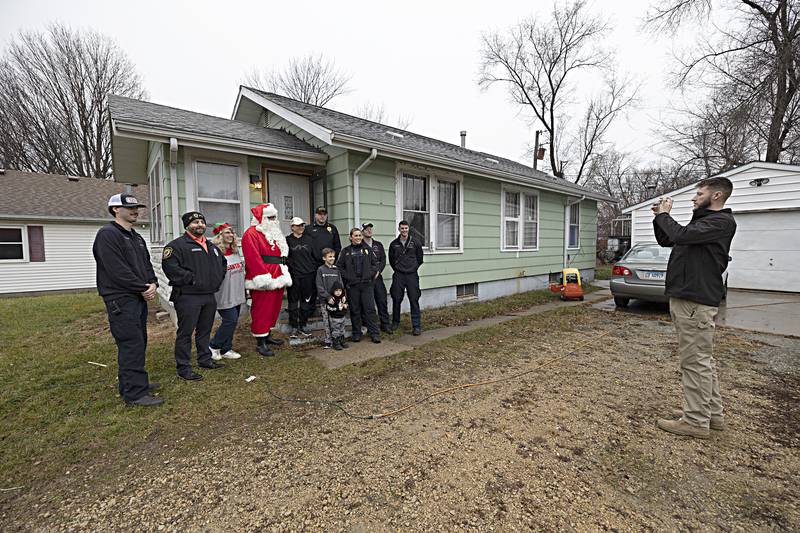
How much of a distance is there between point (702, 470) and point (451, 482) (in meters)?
1.58

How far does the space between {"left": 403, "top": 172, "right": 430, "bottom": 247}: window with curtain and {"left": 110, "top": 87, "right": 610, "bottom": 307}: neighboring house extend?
0.08 ft

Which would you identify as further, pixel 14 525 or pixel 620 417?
pixel 620 417

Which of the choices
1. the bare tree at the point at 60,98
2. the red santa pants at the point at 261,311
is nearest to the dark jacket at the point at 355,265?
the red santa pants at the point at 261,311

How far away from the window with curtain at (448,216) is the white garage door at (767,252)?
341 inches

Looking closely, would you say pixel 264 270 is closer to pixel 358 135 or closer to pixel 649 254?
pixel 358 135

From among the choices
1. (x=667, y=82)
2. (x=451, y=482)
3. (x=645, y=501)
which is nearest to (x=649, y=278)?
(x=645, y=501)

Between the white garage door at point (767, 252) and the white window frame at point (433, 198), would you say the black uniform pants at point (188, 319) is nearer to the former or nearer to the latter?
the white window frame at point (433, 198)

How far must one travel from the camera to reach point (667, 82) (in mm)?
12555

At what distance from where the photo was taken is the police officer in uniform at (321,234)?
16.1 ft

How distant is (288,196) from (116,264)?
352 cm

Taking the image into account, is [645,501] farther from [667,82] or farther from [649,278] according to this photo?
[667,82]

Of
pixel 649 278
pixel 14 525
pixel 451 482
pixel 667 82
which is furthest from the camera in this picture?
pixel 667 82

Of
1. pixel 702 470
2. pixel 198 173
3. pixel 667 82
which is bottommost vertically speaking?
pixel 702 470

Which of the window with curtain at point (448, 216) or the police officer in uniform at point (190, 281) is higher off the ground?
the window with curtain at point (448, 216)
